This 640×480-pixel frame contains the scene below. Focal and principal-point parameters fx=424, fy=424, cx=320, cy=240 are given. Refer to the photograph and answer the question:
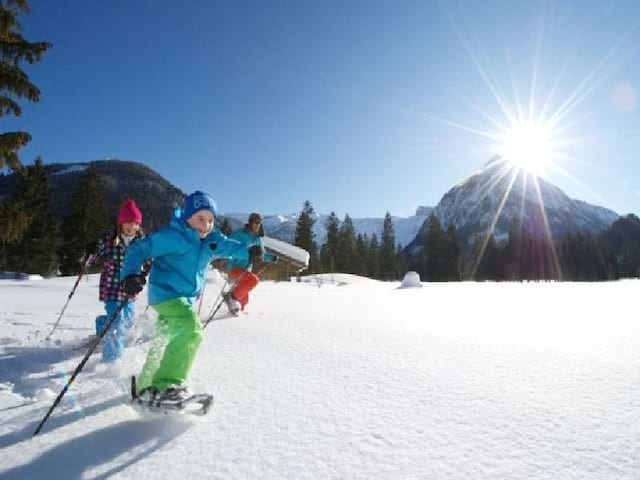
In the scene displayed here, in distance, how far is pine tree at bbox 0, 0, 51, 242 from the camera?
38.0 ft

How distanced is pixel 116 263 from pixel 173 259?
2.14 m

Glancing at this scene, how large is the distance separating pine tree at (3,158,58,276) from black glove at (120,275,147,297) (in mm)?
49104

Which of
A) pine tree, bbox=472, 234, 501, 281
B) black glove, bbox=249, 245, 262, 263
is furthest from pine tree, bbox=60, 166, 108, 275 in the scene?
pine tree, bbox=472, 234, 501, 281

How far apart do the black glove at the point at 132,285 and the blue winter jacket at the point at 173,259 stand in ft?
0.33

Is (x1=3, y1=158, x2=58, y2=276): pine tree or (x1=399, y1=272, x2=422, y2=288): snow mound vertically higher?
(x1=3, y1=158, x2=58, y2=276): pine tree

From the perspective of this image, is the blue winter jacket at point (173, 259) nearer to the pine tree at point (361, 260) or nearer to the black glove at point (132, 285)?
the black glove at point (132, 285)

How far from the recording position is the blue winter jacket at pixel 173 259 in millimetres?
3369

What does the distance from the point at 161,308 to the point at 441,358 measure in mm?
2638

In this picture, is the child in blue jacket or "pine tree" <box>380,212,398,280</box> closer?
the child in blue jacket

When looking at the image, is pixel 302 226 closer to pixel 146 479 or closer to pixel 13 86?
pixel 13 86

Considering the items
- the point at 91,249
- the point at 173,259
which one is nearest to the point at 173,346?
the point at 173,259

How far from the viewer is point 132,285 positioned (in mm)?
3176

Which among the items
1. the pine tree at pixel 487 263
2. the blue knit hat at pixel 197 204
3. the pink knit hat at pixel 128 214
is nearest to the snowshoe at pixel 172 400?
the blue knit hat at pixel 197 204

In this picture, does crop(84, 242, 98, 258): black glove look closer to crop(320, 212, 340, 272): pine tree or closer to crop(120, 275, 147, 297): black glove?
crop(120, 275, 147, 297): black glove
